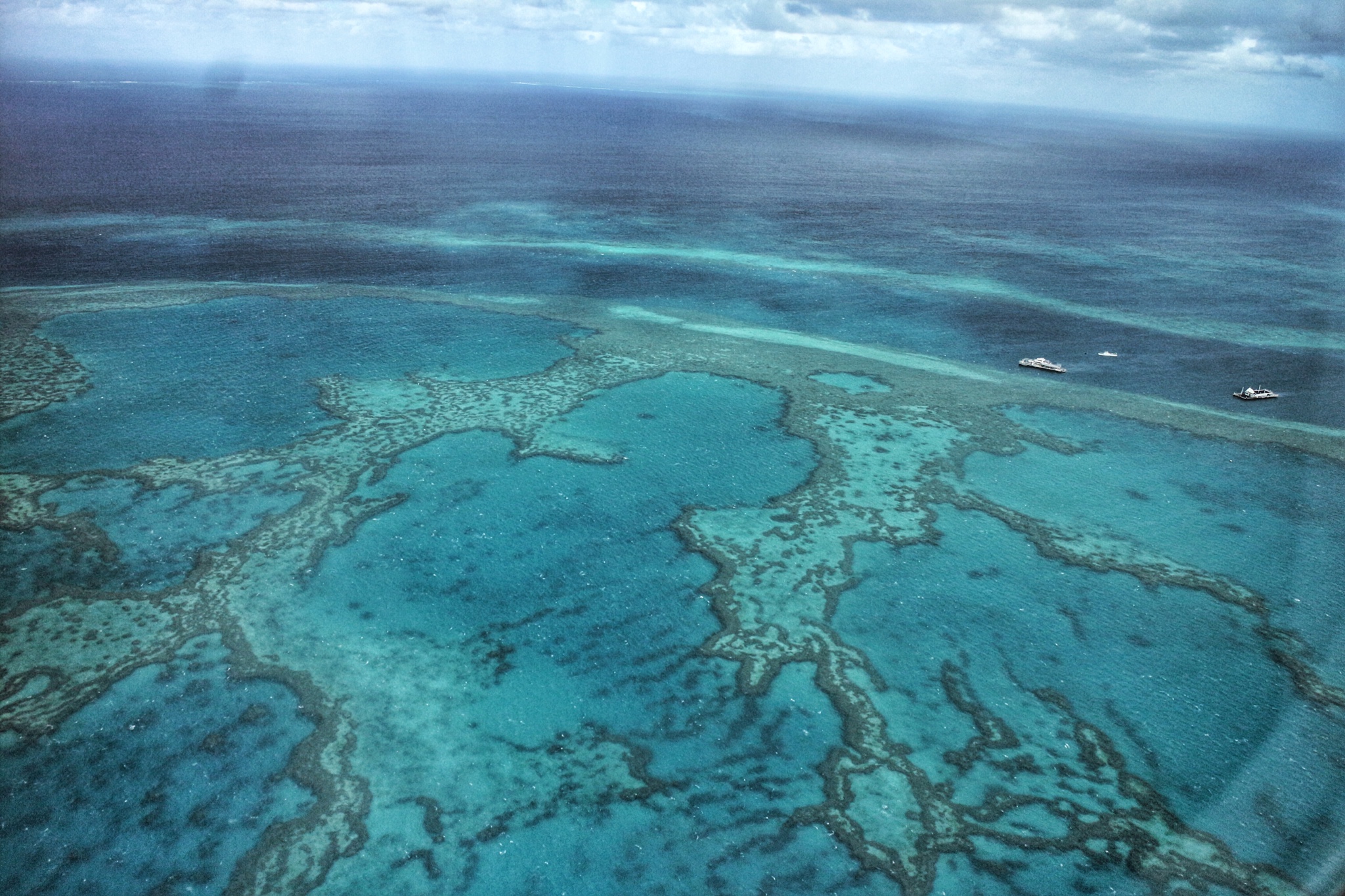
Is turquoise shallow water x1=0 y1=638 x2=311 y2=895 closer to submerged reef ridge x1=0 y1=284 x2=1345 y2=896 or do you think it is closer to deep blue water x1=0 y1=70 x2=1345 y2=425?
submerged reef ridge x1=0 y1=284 x2=1345 y2=896

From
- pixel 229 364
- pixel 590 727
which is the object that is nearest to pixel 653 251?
pixel 229 364

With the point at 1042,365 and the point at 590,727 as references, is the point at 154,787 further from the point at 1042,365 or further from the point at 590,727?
the point at 1042,365

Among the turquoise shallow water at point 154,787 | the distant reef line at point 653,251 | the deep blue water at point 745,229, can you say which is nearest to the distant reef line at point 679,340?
the deep blue water at point 745,229

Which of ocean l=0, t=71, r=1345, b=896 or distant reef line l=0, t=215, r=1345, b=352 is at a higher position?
distant reef line l=0, t=215, r=1345, b=352

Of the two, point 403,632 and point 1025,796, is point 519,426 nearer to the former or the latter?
point 403,632

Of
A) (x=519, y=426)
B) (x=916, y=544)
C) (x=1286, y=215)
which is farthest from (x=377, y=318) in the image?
(x=1286, y=215)

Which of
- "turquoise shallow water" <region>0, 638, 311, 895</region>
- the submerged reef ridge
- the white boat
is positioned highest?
the white boat

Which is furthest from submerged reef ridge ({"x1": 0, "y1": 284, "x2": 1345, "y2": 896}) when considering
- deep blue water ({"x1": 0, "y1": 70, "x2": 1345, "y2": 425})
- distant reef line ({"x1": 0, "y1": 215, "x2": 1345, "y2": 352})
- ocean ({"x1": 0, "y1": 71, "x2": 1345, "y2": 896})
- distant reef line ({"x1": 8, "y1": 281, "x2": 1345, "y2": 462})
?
distant reef line ({"x1": 0, "y1": 215, "x2": 1345, "y2": 352})
